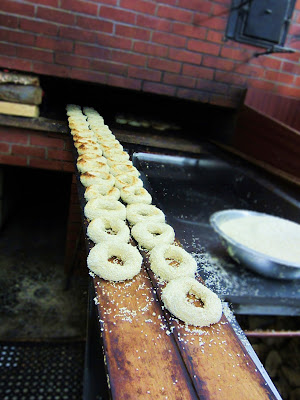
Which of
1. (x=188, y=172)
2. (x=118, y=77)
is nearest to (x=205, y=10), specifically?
(x=118, y=77)

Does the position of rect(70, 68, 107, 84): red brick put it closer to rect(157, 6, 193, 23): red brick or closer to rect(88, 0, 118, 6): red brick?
rect(88, 0, 118, 6): red brick

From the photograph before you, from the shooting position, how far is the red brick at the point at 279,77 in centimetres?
327

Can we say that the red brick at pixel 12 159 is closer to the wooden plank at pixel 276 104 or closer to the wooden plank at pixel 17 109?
the wooden plank at pixel 17 109

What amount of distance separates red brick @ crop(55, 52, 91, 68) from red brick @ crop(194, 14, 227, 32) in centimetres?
114

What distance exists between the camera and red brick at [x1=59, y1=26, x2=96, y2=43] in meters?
2.73

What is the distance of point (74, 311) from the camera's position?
263 cm

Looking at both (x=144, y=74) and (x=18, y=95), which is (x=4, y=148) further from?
(x=144, y=74)

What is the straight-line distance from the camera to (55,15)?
2.67 m

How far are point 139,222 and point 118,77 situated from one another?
213 cm

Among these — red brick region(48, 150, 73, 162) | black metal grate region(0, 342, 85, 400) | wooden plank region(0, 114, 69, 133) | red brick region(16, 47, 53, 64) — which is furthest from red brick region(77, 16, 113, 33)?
black metal grate region(0, 342, 85, 400)

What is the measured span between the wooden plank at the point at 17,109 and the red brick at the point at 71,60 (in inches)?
20.4

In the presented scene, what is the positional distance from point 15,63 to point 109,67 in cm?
84

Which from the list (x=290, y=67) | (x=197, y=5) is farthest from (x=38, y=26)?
(x=290, y=67)

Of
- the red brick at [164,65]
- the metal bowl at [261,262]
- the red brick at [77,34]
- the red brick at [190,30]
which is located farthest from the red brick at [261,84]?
the metal bowl at [261,262]
